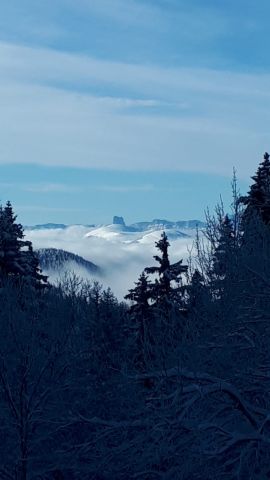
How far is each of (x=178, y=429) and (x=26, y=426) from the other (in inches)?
302

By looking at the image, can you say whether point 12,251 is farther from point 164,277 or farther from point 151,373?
point 151,373

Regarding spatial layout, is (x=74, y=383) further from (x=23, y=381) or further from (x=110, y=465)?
(x=110, y=465)

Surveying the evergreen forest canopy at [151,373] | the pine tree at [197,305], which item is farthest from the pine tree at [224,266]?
the pine tree at [197,305]

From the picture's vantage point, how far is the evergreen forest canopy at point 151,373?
14273 mm

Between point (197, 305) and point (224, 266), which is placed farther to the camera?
point (197, 305)

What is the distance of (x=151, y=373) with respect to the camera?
50.2 ft

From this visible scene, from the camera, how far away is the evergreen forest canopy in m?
14.3

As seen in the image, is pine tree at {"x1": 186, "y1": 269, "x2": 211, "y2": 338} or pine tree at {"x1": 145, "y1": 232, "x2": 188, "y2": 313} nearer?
pine tree at {"x1": 186, "y1": 269, "x2": 211, "y2": 338}

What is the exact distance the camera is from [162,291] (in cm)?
3256

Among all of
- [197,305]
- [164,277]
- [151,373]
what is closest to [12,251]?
[164,277]

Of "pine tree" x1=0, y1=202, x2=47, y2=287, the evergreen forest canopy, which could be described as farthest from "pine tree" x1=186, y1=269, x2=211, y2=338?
"pine tree" x1=0, y1=202, x2=47, y2=287

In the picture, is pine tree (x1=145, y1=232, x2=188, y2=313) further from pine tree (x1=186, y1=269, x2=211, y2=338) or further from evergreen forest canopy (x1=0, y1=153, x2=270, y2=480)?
pine tree (x1=186, y1=269, x2=211, y2=338)

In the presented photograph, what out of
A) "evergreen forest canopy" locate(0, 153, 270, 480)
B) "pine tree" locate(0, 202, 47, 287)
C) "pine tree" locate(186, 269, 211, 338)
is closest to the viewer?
"evergreen forest canopy" locate(0, 153, 270, 480)

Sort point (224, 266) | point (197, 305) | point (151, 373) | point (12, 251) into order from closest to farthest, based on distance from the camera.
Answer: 1. point (151, 373)
2. point (224, 266)
3. point (197, 305)
4. point (12, 251)
